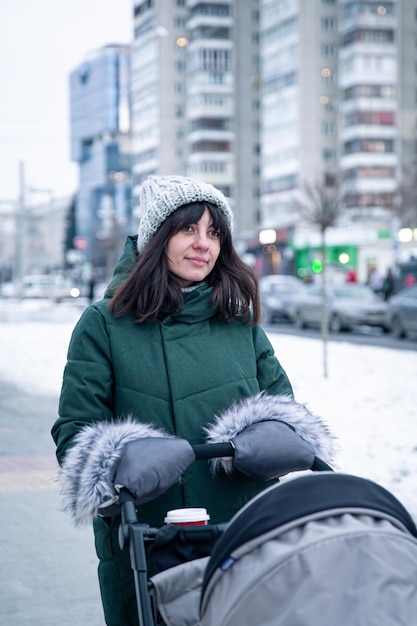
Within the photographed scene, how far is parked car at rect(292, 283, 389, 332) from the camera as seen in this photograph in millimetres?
28828

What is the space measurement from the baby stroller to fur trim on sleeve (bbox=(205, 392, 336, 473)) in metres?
0.67

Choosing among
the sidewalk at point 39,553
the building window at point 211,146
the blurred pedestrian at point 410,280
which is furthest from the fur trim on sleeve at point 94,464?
the building window at point 211,146

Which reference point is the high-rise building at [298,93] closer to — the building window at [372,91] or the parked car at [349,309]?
the building window at [372,91]

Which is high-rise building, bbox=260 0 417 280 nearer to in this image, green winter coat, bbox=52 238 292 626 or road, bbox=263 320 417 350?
road, bbox=263 320 417 350

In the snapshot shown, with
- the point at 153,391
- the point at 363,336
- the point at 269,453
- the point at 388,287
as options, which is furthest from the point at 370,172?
the point at 269,453

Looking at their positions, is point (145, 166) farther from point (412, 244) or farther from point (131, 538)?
point (131, 538)

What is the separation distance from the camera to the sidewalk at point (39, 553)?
16.8ft

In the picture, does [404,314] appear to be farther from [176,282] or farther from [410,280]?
[176,282]

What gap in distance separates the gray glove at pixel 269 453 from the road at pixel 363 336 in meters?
19.7

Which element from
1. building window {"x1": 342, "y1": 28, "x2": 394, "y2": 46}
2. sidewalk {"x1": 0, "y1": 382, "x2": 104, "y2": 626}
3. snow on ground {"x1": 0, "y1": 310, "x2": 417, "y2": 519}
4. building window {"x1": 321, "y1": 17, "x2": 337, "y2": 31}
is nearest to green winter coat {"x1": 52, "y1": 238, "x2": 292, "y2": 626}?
snow on ground {"x1": 0, "y1": 310, "x2": 417, "y2": 519}

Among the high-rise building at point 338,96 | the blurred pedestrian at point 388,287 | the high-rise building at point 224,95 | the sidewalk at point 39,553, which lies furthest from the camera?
the high-rise building at point 224,95

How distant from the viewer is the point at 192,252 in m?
2.90

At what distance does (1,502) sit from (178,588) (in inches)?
209

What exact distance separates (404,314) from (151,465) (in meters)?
23.4
